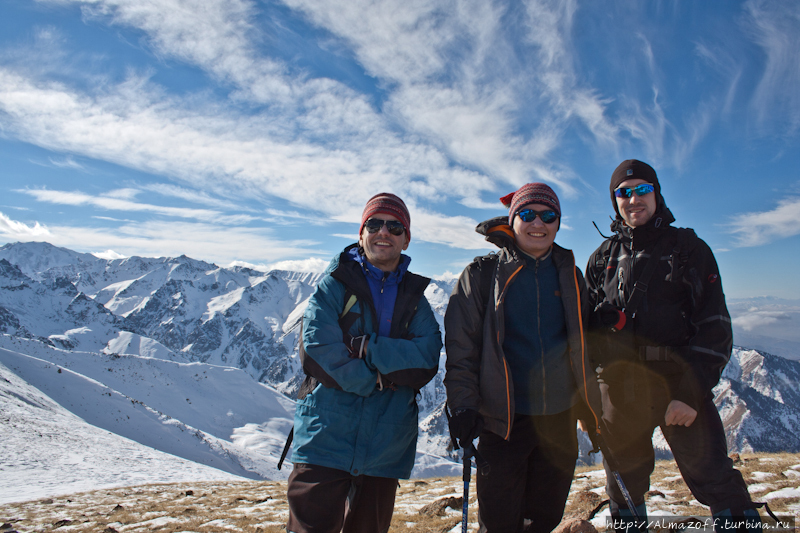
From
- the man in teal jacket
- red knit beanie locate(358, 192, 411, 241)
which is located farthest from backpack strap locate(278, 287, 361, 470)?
red knit beanie locate(358, 192, 411, 241)

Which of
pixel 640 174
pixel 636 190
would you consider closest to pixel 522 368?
pixel 636 190

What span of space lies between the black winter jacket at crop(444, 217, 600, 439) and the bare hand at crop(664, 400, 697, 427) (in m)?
0.75

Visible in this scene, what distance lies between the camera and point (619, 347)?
4.64 m

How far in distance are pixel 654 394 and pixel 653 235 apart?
1.88m

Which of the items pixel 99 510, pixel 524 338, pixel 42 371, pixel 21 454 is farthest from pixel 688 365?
pixel 42 371

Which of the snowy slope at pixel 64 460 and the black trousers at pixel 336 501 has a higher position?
the black trousers at pixel 336 501

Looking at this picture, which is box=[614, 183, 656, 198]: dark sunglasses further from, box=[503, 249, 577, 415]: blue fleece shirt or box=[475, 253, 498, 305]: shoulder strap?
box=[475, 253, 498, 305]: shoulder strap

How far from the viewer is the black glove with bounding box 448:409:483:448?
12.7ft

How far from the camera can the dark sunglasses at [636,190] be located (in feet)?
15.6

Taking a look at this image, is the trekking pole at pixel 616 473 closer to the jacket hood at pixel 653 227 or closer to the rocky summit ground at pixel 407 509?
the rocky summit ground at pixel 407 509

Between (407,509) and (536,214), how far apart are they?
25.2ft

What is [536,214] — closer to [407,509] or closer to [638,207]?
[638,207]

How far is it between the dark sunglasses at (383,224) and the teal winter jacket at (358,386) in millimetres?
569

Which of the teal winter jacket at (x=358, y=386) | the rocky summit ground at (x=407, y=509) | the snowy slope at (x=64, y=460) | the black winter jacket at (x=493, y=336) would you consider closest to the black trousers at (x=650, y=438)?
the black winter jacket at (x=493, y=336)
